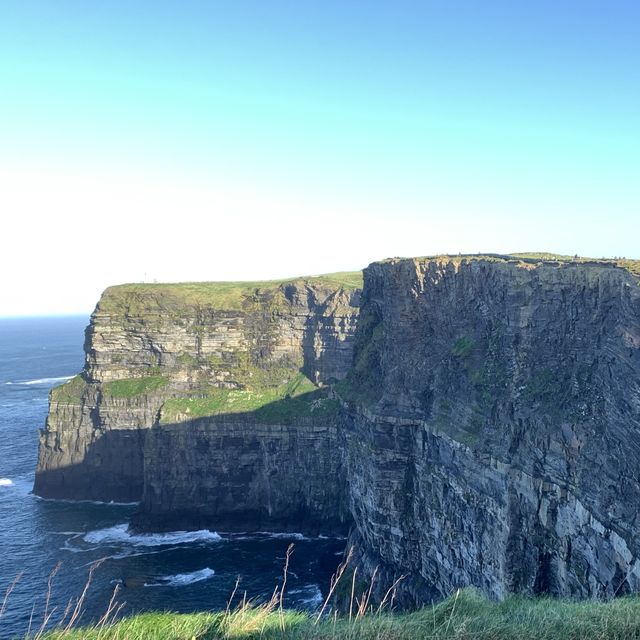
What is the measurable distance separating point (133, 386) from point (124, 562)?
1200 inches

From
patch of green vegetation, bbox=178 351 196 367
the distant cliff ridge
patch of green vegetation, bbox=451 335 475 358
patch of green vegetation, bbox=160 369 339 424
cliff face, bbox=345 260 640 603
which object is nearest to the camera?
cliff face, bbox=345 260 640 603

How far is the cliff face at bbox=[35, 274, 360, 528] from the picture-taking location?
8088cm

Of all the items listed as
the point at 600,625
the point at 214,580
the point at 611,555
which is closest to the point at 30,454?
the point at 214,580

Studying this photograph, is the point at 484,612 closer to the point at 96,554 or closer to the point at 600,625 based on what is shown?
the point at 600,625

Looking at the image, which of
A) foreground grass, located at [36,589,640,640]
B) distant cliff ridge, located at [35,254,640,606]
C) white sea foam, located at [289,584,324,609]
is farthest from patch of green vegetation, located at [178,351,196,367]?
foreground grass, located at [36,589,640,640]

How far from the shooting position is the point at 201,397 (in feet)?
293

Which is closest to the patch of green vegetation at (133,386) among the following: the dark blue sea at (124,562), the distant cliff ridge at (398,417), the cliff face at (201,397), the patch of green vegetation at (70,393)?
the cliff face at (201,397)

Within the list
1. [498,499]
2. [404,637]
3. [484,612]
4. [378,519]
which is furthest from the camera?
[378,519]

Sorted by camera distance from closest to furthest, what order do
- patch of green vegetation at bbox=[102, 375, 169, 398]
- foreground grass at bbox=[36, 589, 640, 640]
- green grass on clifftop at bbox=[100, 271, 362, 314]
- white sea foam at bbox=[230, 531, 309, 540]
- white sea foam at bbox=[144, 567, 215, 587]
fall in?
foreground grass at bbox=[36, 589, 640, 640], white sea foam at bbox=[144, 567, 215, 587], white sea foam at bbox=[230, 531, 309, 540], patch of green vegetation at bbox=[102, 375, 169, 398], green grass on clifftop at bbox=[100, 271, 362, 314]

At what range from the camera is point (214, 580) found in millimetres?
63438

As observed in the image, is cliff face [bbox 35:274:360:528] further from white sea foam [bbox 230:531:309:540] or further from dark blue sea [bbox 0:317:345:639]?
dark blue sea [bbox 0:317:345:639]

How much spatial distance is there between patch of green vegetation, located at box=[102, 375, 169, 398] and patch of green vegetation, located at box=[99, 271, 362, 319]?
413 inches

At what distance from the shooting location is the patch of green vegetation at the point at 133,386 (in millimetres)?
90188

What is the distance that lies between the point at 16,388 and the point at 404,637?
172340 millimetres
